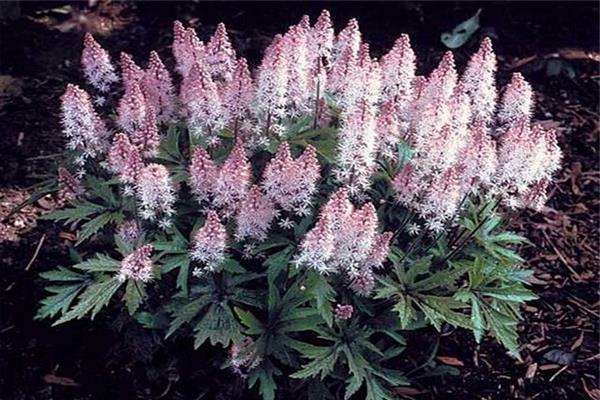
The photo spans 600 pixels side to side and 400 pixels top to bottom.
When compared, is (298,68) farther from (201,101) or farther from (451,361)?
(451,361)

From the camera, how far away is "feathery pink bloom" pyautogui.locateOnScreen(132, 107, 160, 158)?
147 inches

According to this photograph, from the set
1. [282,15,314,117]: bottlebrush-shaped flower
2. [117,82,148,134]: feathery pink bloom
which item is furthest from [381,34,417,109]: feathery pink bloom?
[117,82,148,134]: feathery pink bloom

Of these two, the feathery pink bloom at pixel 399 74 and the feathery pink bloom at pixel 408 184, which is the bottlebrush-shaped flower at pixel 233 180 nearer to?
the feathery pink bloom at pixel 408 184

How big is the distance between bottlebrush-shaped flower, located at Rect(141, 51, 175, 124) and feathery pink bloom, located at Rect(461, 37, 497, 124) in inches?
58.5

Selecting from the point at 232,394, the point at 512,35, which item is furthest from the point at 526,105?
the point at 512,35

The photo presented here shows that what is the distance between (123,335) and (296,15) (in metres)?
4.01

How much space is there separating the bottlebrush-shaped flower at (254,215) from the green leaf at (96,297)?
66cm

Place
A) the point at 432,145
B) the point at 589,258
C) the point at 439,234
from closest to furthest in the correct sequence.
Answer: the point at 432,145, the point at 439,234, the point at 589,258

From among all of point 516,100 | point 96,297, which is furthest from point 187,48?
point 516,100

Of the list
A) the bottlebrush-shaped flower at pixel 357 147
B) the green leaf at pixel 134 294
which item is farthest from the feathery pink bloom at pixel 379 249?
the green leaf at pixel 134 294

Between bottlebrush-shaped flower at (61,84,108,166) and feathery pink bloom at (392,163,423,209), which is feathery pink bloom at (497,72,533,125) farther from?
bottlebrush-shaped flower at (61,84,108,166)

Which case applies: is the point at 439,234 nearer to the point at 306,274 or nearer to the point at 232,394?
the point at 306,274

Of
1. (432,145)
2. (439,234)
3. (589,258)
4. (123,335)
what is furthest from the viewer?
(589,258)

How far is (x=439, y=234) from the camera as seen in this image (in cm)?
407
